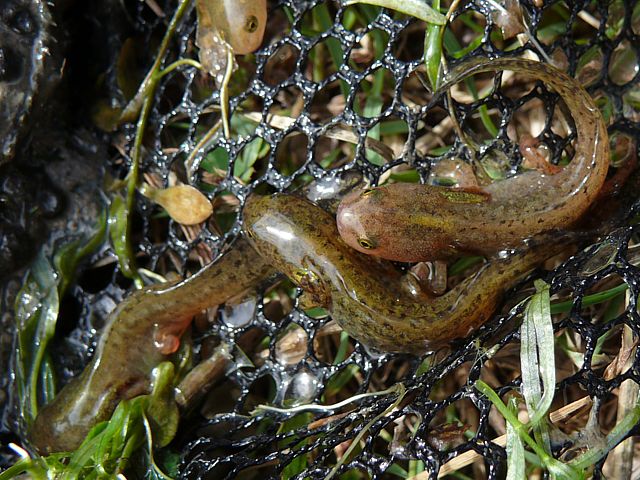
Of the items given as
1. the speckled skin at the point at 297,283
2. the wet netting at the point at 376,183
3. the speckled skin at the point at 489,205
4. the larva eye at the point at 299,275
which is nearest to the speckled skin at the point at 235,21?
the wet netting at the point at 376,183

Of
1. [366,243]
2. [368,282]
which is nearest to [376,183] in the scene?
[366,243]

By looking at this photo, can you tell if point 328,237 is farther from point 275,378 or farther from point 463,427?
point 463,427

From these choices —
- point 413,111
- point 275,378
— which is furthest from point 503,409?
point 413,111

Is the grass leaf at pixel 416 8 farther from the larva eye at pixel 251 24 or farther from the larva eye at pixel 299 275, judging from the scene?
the larva eye at pixel 299 275

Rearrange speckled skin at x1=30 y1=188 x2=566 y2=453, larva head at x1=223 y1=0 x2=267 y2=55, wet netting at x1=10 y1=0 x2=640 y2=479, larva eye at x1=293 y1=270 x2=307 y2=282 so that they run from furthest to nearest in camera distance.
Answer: larva head at x1=223 y1=0 x2=267 y2=55, larva eye at x1=293 y1=270 x2=307 y2=282, speckled skin at x1=30 y1=188 x2=566 y2=453, wet netting at x1=10 y1=0 x2=640 y2=479

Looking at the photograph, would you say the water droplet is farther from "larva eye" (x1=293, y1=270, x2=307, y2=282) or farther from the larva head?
the larva head

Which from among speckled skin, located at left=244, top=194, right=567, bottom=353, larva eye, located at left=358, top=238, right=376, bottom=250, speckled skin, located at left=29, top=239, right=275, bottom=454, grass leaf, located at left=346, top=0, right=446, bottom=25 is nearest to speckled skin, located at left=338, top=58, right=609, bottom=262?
larva eye, located at left=358, top=238, right=376, bottom=250

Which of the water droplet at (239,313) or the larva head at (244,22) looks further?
the water droplet at (239,313)
